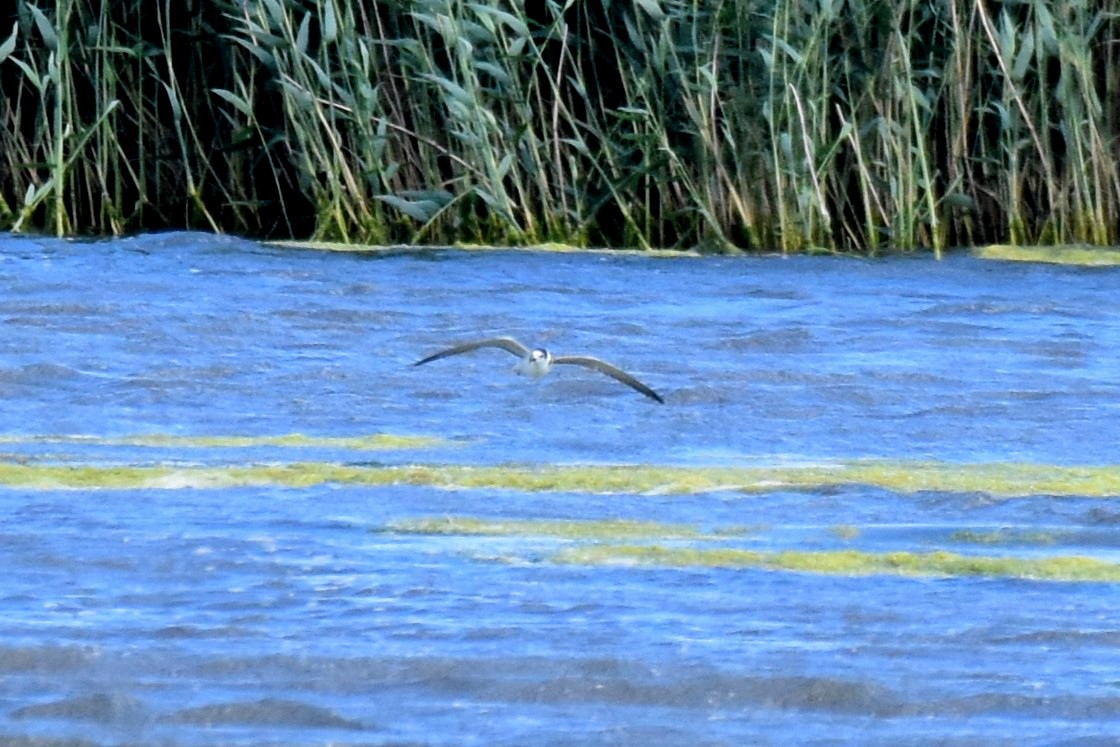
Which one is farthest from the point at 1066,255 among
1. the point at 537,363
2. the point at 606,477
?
the point at 606,477

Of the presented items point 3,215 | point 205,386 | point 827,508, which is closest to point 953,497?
point 827,508

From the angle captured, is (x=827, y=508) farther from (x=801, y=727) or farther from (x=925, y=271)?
(x=925, y=271)

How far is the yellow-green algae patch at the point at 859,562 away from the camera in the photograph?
386 cm

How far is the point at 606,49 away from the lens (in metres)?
8.36

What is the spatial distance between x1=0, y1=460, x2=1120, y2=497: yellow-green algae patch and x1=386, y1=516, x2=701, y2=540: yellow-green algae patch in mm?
290

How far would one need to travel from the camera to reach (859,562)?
12.9 feet

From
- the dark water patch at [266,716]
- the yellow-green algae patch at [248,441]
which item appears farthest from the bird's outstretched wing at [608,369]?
the dark water patch at [266,716]

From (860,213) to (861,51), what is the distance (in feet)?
2.00

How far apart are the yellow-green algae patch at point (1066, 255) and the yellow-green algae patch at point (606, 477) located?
3.26m

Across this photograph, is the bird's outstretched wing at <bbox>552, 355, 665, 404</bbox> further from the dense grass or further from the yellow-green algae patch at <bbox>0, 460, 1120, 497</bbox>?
the dense grass

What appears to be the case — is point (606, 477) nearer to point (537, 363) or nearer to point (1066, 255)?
point (537, 363)

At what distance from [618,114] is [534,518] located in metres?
3.88

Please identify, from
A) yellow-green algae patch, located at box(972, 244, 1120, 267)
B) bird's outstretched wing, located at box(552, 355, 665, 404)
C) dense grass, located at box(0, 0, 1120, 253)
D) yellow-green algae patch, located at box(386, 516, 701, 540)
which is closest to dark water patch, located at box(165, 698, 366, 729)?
yellow-green algae patch, located at box(386, 516, 701, 540)

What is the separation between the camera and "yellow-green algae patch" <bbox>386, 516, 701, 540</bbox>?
4113 mm
